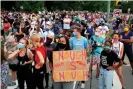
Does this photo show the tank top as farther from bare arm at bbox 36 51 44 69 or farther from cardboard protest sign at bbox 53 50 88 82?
cardboard protest sign at bbox 53 50 88 82

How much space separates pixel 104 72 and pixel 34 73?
151cm

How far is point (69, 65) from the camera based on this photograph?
303 inches

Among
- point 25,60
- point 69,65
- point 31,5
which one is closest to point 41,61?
point 25,60

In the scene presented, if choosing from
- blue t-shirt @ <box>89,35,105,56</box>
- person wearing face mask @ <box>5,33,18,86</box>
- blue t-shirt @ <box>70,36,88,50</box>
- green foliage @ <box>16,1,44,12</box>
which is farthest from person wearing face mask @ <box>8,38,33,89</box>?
green foliage @ <box>16,1,44,12</box>

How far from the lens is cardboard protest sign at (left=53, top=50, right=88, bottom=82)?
7594mm

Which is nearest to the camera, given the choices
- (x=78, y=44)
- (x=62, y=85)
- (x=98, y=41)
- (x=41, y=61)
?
(x=41, y=61)

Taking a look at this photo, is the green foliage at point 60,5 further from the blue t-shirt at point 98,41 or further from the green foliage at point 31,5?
the blue t-shirt at point 98,41

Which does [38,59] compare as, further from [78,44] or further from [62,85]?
[78,44]

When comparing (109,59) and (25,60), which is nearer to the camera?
(25,60)

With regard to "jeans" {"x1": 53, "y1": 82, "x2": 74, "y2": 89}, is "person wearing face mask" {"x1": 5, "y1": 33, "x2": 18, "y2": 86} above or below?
above

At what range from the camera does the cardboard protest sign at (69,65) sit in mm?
7594

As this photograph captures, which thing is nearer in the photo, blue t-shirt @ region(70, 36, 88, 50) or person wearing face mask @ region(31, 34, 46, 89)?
person wearing face mask @ region(31, 34, 46, 89)

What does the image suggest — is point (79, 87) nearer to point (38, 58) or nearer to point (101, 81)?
point (101, 81)

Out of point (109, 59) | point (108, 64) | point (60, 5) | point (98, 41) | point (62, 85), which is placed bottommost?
point (62, 85)
